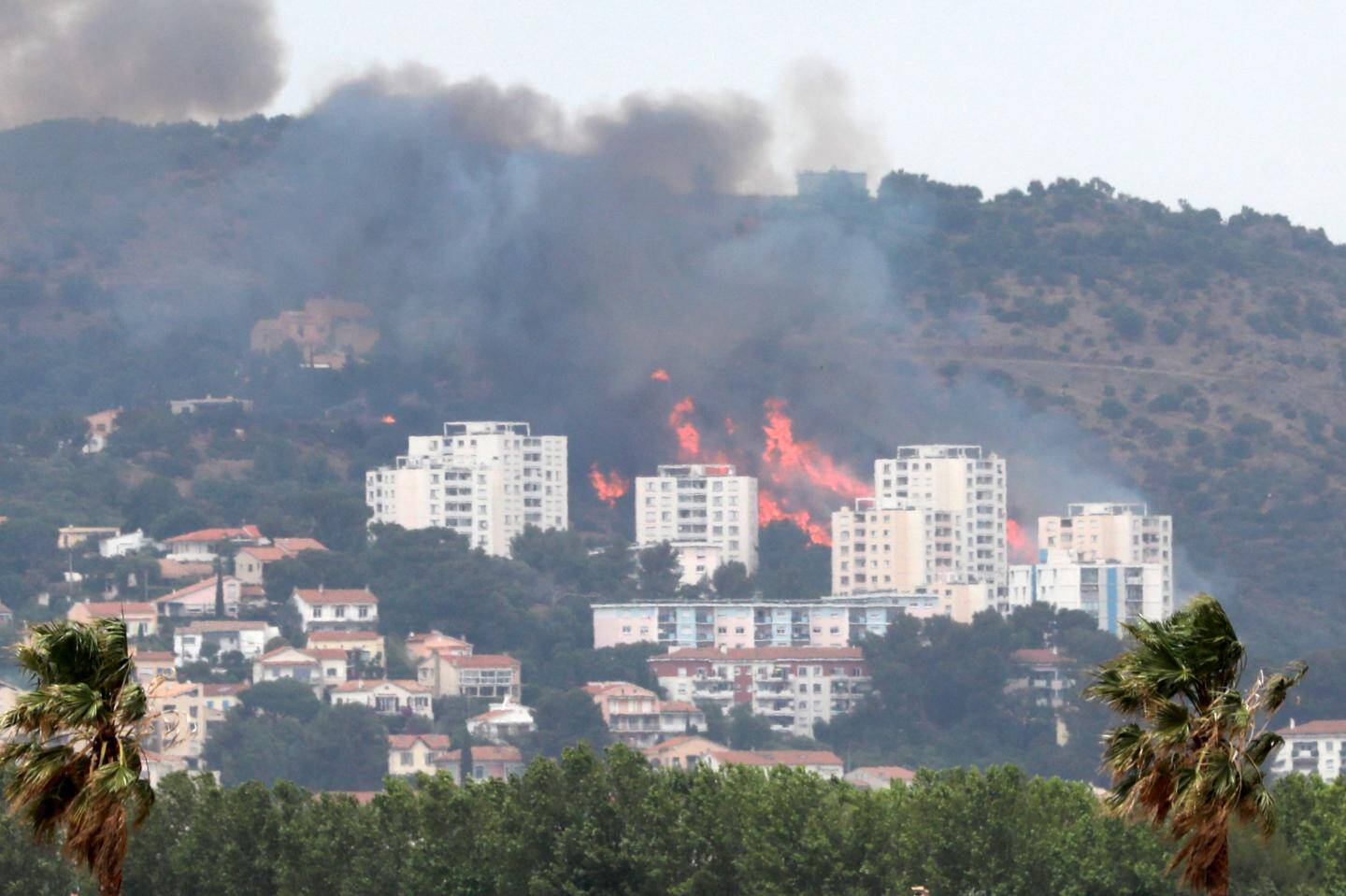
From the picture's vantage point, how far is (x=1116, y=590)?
530ft

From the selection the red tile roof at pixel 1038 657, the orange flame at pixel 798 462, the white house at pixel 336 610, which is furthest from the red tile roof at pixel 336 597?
the orange flame at pixel 798 462

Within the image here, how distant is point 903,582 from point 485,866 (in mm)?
113166

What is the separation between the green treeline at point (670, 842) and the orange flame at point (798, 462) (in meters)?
130

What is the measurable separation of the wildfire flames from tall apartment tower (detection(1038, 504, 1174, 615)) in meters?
17.1

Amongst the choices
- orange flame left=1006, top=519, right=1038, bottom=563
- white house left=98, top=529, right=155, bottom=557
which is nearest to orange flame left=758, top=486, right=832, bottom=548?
orange flame left=1006, top=519, right=1038, bottom=563

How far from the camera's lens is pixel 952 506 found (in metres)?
171

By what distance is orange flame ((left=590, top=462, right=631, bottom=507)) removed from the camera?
190875 millimetres

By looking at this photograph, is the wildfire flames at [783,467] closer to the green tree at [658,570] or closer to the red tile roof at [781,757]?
the green tree at [658,570]

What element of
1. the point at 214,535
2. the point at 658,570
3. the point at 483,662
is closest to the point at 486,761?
the point at 483,662

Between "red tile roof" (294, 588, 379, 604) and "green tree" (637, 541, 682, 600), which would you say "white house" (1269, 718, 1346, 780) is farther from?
"red tile roof" (294, 588, 379, 604)

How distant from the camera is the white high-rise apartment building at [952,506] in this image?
16812 centimetres

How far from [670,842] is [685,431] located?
13818 centimetres

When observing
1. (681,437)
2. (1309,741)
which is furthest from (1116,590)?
(681,437)

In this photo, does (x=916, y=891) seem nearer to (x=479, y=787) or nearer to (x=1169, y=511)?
(x=479, y=787)
